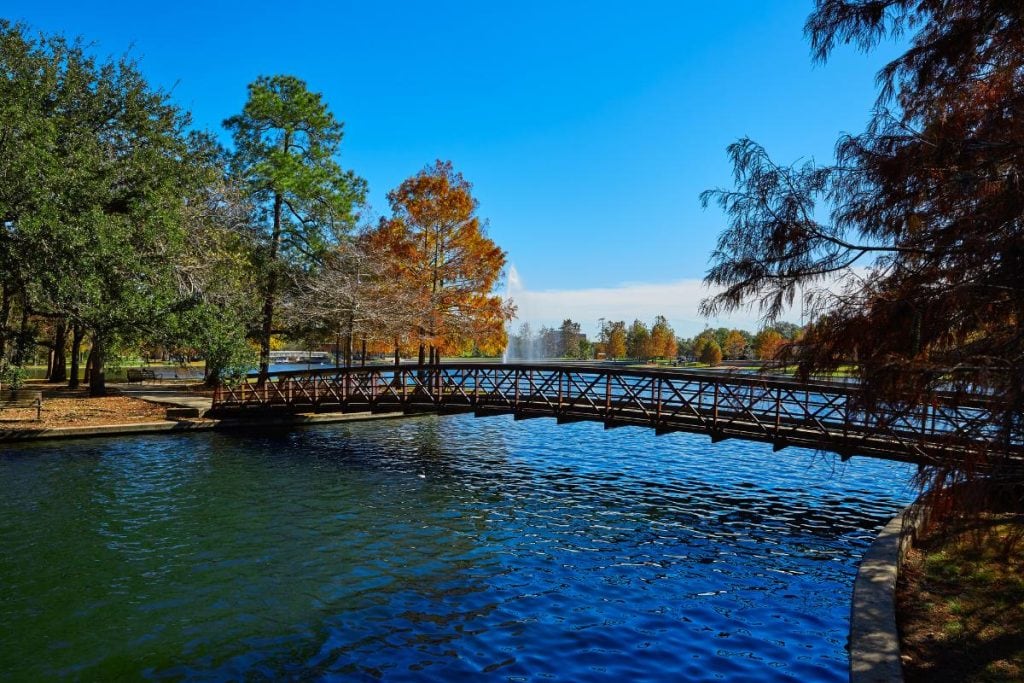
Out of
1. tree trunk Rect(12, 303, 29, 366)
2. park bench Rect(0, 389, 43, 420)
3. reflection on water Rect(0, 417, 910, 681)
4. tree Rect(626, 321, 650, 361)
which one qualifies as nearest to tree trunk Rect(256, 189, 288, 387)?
park bench Rect(0, 389, 43, 420)

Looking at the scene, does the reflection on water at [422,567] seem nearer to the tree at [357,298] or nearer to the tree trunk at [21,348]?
the tree trunk at [21,348]

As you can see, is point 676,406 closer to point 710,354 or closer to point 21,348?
point 21,348

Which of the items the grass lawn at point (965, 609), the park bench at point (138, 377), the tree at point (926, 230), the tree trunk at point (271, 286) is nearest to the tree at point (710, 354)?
the tree trunk at point (271, 286)

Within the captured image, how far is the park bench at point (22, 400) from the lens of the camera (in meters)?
24.5

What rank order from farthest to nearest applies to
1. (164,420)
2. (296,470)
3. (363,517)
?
(164,420) → (296,470) → (363,517)

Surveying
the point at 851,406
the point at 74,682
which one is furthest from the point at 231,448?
the point at 851,406

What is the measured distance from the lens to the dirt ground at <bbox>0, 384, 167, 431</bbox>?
23.2 meters

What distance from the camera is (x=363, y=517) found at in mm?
14367

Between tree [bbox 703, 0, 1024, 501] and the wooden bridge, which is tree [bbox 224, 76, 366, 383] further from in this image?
tree [bbox 703, 0, 1024, 501]

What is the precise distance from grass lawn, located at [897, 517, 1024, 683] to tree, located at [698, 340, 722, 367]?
8155cm

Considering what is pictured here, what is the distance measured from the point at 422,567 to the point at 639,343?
101 metres

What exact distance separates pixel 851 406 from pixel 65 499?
16.3 metres

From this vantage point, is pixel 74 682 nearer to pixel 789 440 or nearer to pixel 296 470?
pixel 296 470

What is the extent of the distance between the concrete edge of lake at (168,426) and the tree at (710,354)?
67778 millimetres
